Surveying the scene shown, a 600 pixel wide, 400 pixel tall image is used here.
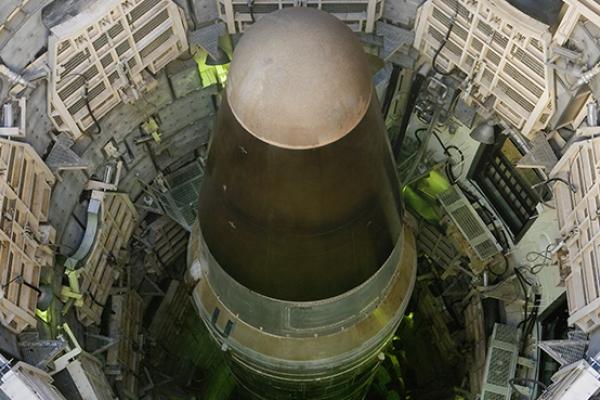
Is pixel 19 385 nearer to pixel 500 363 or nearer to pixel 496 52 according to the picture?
pixel 500 363

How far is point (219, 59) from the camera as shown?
9867mm

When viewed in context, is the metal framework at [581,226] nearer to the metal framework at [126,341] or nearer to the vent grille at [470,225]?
the vent grille at [470,225]

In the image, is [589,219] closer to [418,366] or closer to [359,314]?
[359,314]

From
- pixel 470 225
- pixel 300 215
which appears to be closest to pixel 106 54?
pixel 300 215

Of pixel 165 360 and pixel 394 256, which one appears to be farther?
pixel 165 360

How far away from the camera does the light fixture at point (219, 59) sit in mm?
9844

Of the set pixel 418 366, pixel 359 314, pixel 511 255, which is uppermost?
pixel 359 314

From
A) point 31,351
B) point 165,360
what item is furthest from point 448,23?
point 165,360

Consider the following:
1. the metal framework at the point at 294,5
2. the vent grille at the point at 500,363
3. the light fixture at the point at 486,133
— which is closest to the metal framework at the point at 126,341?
the metal framework at the point at 294,5

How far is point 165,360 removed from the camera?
41.9 feet

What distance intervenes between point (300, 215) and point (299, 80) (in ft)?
4.32

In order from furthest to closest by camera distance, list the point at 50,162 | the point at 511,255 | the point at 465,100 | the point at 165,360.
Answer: the point at 165,360, the point at 511,255, the point at 465,100, the point at 50,162

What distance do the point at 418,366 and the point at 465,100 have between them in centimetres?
621

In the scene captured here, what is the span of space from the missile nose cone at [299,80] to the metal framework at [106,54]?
411cm
